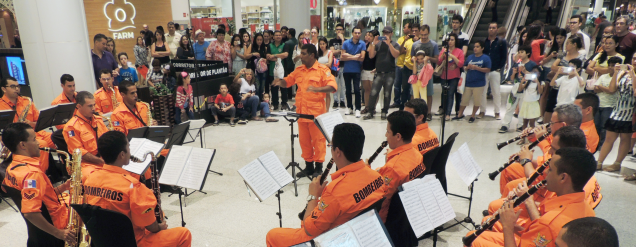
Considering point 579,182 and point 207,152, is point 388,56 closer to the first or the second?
point 207,152

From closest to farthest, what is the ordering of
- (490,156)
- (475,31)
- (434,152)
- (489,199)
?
(434,152), (489,199), (490,156), (475,31)

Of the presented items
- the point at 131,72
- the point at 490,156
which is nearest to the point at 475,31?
the point at 490,156

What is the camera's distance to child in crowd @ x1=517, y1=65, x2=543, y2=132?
266 inches

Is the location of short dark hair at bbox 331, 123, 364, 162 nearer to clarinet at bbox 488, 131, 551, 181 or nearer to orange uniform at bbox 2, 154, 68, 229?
clarinet at bbox 488, 131, 551, 181

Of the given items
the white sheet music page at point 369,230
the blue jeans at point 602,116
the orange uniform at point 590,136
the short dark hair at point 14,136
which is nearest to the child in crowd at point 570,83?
the blue jeans at point 602,116

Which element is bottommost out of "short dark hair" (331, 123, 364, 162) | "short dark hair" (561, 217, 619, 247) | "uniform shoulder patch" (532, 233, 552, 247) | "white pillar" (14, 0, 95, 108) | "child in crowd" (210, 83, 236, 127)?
"child in crowd" (210, 83, 236, 127)

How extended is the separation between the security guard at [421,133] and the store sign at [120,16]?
35.8 feet

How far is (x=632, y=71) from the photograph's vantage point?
4988 mm

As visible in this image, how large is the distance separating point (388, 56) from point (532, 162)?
4.81m

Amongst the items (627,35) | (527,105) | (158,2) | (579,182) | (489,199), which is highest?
(158,2)

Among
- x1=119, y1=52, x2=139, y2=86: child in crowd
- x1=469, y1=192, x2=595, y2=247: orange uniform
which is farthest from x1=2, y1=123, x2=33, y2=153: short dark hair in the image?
x1=119, y1=52, x2=139, y2=86: child in crowd

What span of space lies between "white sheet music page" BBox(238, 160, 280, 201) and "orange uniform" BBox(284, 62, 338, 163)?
73.6 inches

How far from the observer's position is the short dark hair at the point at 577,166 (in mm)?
2410

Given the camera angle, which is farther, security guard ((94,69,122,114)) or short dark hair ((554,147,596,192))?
security guard ((94,69,122,114))
